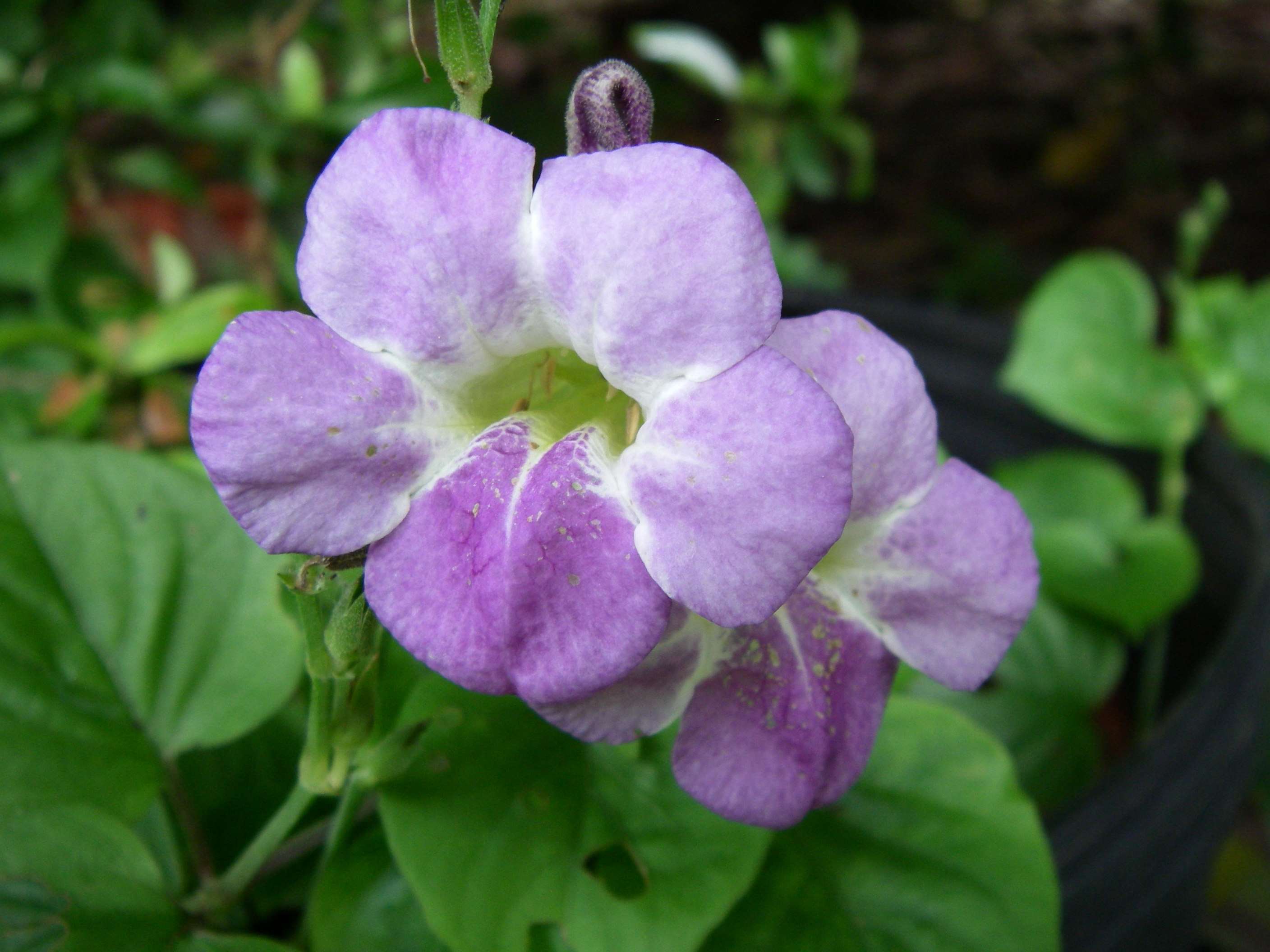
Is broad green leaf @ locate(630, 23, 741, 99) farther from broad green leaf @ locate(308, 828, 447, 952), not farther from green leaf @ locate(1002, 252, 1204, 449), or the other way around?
broad green leaf @ locate(308, 828, 447, 952)

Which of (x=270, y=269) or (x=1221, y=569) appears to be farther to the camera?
(x=270, y=269)

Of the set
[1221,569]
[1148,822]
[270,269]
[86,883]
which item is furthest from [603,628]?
[270,269]

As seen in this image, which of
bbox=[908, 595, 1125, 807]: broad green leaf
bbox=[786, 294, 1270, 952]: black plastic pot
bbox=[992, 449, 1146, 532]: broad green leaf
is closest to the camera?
bbox=[786, 294, 1270, 952]: black plastic pot

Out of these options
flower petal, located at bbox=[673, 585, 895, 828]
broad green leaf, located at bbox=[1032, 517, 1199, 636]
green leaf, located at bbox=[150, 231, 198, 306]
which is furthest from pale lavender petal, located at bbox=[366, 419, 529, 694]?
green leaf, located at bbox=[150, 231, 198, 306]

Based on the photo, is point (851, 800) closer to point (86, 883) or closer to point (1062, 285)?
point (86, 883)

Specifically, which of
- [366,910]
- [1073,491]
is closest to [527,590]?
[366,910]

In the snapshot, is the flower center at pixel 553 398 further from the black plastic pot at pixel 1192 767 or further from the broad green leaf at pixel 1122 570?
the broad green leaf at pixel 1122 570

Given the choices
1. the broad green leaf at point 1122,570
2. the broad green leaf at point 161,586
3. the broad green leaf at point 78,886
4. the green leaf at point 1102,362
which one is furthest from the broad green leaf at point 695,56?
the broad green leaf at point 78,886
